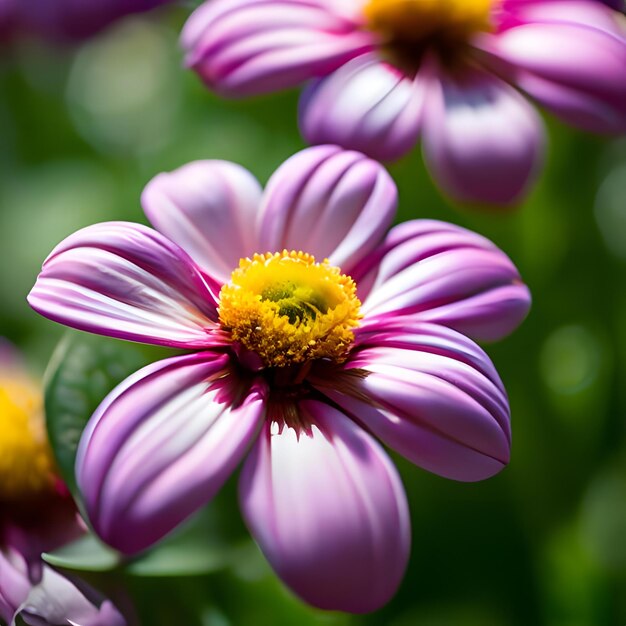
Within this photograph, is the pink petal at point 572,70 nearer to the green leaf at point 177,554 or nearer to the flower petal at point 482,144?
the flower petal at point 482,144

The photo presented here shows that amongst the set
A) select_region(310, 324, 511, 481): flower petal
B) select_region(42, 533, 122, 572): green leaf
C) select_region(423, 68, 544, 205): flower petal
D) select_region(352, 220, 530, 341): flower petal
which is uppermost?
select_region(423, 68, 544, 205): flower petal

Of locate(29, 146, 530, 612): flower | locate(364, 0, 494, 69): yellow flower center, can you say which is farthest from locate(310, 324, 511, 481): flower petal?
locate(364, 0, 494, 69): yellow flower center

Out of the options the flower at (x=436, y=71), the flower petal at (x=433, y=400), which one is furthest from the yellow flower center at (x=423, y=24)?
the flower petal at (x=433, y=400)

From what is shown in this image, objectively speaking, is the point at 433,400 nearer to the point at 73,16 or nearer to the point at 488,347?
the point at 488,347

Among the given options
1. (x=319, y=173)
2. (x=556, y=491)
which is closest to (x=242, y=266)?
(x=319, y=173)

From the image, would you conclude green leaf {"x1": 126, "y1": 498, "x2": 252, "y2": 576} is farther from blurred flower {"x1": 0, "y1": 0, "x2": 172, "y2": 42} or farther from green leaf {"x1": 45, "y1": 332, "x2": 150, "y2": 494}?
blurred flower {"x1": 0, "y1": 0, "x2": 172, "y2": 42}

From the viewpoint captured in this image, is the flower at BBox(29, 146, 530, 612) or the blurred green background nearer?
the flower at BBox(29, 146, 530, 612)

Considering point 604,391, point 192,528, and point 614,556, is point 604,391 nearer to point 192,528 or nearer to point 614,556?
point 614,556
